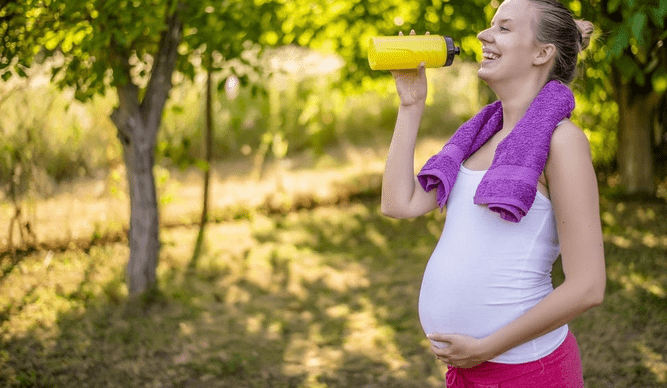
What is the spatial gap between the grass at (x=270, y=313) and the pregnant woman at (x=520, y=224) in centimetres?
200

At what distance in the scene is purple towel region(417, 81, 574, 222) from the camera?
1320 mm

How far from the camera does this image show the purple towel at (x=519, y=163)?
1.32 metres

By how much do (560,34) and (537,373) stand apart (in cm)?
77

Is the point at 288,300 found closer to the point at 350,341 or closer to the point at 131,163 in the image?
the point at 350,341

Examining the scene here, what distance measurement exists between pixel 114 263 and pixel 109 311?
108cm

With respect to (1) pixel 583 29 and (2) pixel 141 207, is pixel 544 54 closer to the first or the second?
(1) pixel 583 29

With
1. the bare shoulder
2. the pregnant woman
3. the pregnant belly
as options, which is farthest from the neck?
the pregnant belly

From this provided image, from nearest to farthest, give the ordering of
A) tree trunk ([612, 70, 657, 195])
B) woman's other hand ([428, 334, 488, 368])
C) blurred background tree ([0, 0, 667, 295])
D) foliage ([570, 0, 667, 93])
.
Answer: woman's other hand ([428, 334, 488, 368]) < foliage ([570, 0, 667, 93]) < blurred background tree ([0, 0, 667, 295]) < tree trunk ([612, 70, 657, 195])

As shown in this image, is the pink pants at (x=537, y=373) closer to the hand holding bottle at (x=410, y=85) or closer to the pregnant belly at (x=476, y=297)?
the pregnant belly at (x=476, y=297)

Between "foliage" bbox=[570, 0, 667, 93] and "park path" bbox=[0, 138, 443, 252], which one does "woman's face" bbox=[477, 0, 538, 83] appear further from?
"park path" bbox=[0, 138, 443, 252]

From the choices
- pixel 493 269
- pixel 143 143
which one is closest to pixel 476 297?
pixel 493 269

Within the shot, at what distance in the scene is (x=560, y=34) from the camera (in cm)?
148

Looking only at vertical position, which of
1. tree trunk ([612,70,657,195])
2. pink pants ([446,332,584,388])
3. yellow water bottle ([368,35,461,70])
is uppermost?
yellow water bottle ([368,35,461,70])

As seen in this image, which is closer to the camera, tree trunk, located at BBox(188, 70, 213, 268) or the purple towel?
the purple towel
